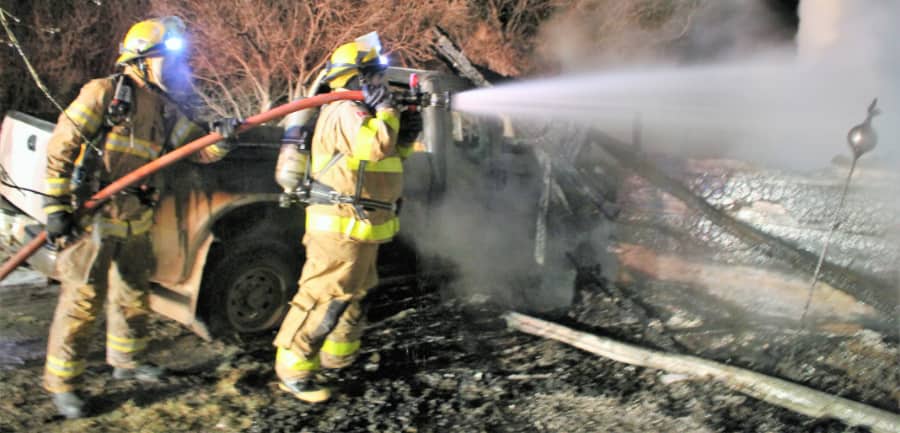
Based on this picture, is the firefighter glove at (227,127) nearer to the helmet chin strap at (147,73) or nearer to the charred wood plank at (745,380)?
the helmet chin strap at (147,73)

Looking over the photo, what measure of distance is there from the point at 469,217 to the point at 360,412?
7.65 feet

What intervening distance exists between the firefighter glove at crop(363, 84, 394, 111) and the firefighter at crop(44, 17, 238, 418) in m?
0.71

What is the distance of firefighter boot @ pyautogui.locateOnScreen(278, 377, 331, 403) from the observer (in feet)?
11.4

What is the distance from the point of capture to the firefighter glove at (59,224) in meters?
3.13

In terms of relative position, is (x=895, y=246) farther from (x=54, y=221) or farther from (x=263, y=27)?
(x=263, y=27)

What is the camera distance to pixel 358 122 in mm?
3219

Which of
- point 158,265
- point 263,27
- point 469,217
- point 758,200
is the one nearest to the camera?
point 158,265

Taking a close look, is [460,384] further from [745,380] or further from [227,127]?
[227,127]

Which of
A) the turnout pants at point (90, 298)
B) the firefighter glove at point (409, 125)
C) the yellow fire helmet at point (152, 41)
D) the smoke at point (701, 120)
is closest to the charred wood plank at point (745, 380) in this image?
the smoke at point (701, 120)

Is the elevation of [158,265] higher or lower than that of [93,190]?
lower

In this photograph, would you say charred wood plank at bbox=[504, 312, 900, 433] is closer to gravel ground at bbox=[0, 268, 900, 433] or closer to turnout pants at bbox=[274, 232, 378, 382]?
gravel ground at bbox=[0, 268, 900, 433]

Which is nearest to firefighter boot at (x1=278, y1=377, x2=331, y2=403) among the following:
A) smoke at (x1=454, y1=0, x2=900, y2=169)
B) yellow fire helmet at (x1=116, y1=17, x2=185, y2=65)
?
yellow fire helmet at (x1=116, y1=17, x2=185, y2=65)

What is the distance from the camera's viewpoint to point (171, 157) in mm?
3330

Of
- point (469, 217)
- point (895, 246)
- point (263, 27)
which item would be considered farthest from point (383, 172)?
point (263, 27)
